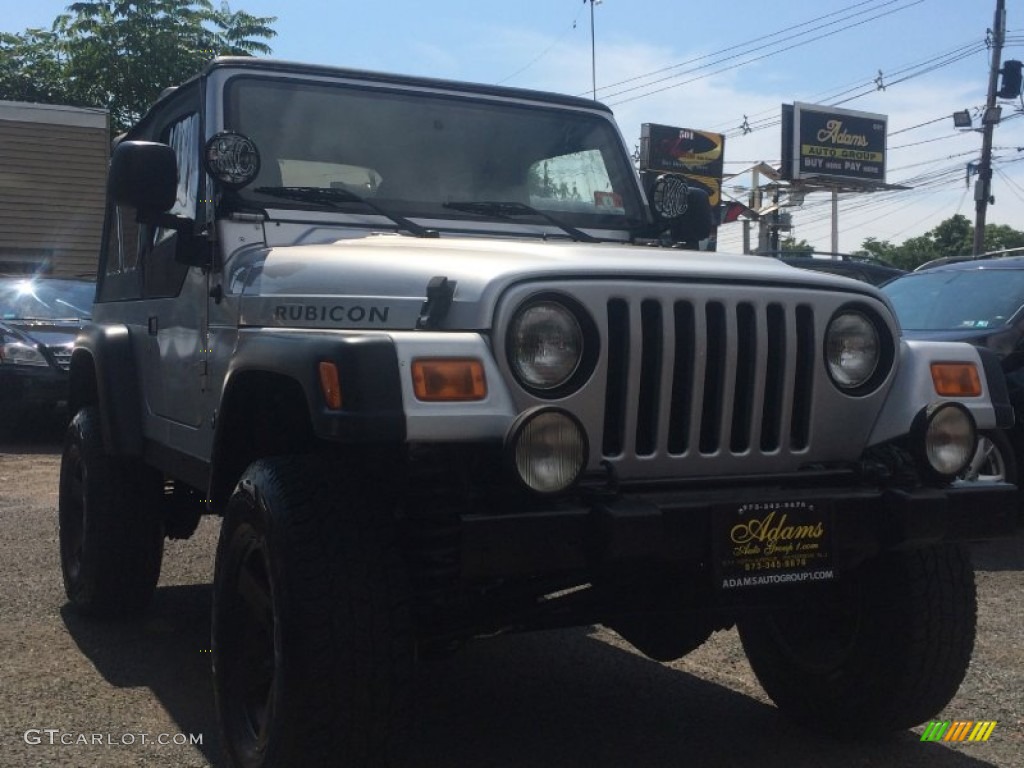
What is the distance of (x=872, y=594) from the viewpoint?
3.89m

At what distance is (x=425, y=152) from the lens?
184 inches

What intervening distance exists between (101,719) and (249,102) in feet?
6.93

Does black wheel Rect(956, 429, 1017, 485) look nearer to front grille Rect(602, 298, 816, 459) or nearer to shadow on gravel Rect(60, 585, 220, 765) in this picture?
front grille Rect(602, 298, 816, 459)

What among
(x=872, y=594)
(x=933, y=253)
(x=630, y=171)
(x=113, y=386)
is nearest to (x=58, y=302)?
(x=113, y=386)

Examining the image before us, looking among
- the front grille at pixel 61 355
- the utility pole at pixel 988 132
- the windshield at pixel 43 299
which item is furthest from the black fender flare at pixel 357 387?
the utility pole at pixel 988 132

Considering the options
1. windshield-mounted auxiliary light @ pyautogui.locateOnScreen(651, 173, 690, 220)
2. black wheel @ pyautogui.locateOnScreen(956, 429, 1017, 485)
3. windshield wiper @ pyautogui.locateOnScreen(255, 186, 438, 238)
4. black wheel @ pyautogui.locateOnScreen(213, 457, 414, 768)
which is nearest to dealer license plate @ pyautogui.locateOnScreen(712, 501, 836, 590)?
black wheel @ pyautogui.locateOnScreen(213, 457, 414, 768)

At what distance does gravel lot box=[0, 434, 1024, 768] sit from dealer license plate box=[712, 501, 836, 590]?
825 millimetres

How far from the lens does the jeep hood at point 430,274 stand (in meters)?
3.29

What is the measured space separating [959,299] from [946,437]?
5.12 meters

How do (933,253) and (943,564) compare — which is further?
(933,253)

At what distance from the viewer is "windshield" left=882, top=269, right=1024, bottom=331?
26.1 ft

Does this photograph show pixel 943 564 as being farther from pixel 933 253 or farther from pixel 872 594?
pixel 933 253

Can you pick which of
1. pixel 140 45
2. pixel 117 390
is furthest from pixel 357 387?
pixel 140 45

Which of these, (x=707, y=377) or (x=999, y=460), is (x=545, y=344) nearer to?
(x=707, y=377)
